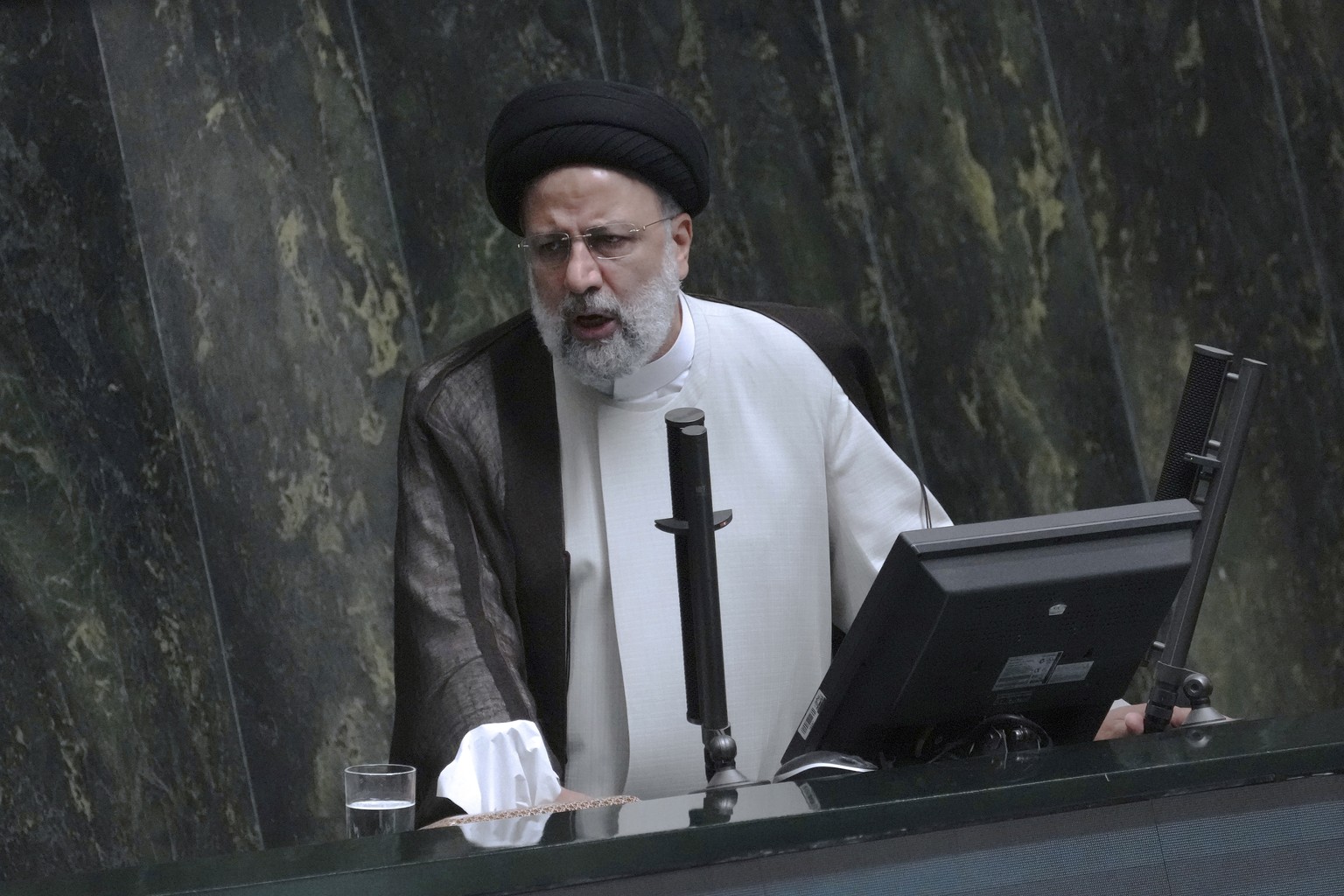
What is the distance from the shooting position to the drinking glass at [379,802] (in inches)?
77.4

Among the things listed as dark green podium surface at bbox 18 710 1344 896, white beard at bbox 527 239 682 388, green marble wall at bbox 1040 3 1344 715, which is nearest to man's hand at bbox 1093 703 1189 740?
dark green podium surface at bbox 18 710 1344 896

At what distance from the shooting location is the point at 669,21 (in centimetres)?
463

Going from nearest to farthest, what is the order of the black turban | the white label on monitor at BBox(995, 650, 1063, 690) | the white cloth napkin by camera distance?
1. the white label on monitor at BBox(995, 650, 1063, 690)
2. the white cloth napkin
3. the black turban

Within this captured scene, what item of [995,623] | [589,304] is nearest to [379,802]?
[995,623]

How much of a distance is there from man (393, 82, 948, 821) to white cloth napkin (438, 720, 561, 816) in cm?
28

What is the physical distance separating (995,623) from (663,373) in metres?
1.28

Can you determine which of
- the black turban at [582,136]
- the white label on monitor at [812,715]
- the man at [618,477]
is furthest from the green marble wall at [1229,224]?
the white label on monitor at [812,715]

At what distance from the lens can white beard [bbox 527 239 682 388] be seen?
2990 mm

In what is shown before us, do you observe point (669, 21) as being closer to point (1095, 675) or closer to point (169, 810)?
point (169, 810)

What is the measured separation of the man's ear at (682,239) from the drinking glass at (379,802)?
1325 millimetres

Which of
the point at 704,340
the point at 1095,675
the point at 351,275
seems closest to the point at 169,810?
the point at 351,275

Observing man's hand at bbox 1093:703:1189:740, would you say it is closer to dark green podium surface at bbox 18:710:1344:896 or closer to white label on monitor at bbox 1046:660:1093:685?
white label on monitor at bbox 1046:660:1093:685

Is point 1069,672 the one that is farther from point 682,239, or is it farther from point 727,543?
point 682,239

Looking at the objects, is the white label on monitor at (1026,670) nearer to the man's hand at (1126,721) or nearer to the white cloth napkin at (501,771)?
the man's hand at (1126,721)
